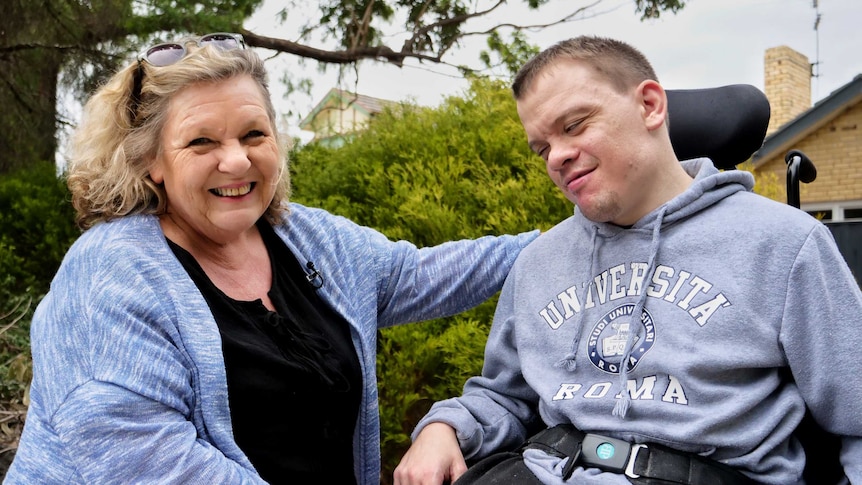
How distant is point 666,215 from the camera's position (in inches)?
73.6

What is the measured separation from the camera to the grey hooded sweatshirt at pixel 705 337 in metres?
1.64

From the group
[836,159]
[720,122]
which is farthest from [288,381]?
[836,159]

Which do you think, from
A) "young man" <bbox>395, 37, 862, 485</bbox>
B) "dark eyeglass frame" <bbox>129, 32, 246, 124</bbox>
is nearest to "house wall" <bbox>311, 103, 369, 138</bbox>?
"dark eyeglass frame" <bbox>129, 32, 246, 124</bbox>

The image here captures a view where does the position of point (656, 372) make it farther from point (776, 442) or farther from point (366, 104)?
point (366, 104)

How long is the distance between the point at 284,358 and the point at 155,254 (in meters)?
0.40

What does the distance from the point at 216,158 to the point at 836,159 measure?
42.8 ft

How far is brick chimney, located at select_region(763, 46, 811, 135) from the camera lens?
53.4ft

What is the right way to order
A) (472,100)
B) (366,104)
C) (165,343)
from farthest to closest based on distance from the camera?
(366,104), (472,100), (165,343)

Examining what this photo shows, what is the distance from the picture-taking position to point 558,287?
205 centimetres

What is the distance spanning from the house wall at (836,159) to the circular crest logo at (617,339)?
11.8 m

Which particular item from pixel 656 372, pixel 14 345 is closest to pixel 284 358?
pixel 656 372

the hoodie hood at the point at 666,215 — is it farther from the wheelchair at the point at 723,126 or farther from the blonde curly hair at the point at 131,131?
the blonde curly hair at the point at 131,131

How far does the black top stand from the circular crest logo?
0.69m

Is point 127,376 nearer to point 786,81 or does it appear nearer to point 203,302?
point 203,302
